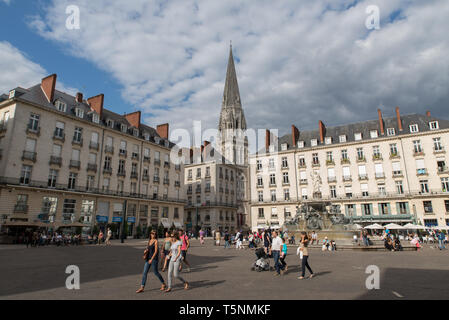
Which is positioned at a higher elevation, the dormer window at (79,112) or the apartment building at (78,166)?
the dormer window at (79,112)

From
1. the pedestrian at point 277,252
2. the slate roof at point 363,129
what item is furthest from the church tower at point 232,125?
the pedestrian at point 277,252

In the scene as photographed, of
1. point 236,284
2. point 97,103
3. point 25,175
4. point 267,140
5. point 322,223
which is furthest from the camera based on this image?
point 267,140

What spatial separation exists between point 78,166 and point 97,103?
1028 centimetres

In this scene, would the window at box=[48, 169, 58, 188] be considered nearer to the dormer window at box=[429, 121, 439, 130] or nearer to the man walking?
the man walking

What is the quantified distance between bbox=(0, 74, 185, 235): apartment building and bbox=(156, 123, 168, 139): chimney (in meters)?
1.67

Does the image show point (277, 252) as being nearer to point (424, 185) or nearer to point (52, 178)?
point (52, 178)

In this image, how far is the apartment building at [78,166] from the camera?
99.5ft

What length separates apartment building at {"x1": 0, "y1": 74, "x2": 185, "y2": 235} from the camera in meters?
30.3

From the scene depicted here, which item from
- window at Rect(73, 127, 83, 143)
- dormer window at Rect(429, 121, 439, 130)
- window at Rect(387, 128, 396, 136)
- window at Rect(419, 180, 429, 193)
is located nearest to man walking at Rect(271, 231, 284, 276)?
window at Rect(73, 127, 83, 143)

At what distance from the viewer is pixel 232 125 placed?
90625mm

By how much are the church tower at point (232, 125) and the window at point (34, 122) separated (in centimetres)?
5061

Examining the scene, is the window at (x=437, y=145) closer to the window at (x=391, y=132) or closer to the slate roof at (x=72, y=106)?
the window at (x=391, y=132)

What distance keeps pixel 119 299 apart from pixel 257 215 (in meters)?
47.9

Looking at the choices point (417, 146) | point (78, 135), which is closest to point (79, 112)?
point (78, 135)
